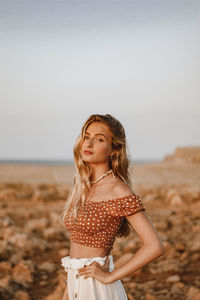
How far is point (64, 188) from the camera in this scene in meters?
14.0

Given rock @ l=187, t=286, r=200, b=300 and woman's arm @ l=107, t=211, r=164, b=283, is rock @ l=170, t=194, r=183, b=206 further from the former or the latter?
woman's arm @ l=107, t=211, r=164, b=283

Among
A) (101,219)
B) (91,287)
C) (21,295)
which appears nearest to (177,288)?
(21,295)

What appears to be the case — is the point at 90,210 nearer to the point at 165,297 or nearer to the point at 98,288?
the point at 98,288

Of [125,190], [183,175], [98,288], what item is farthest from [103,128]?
[183,175]

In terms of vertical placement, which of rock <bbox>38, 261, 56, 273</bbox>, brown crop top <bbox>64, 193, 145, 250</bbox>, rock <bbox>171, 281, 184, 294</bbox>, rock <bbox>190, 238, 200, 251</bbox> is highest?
brown crop top <bbox>64, 193, 145, 250</bbox>

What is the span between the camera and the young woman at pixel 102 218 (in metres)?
2.09

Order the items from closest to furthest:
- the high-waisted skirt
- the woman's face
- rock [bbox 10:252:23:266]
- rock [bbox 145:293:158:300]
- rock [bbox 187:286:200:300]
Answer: the high-waisted skirt
the woman's face
rock [bbox 187:286:200:300]
rock [bbox 145:293:158:300]
rock [bbox 10:252:23:266]

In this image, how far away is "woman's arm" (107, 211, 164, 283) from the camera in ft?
6.66

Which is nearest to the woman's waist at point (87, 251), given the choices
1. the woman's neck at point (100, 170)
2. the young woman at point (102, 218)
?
the young woman at point (102, 218)

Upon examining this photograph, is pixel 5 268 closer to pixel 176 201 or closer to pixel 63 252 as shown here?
pixel 63 252

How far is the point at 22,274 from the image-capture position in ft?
16.6

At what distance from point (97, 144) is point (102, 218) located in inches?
20.2

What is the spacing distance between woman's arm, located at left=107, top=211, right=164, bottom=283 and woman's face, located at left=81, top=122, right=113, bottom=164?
50 centimetres

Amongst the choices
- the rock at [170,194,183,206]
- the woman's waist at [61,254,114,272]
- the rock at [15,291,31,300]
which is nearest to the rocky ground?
the rock at [15,291,31,300]
